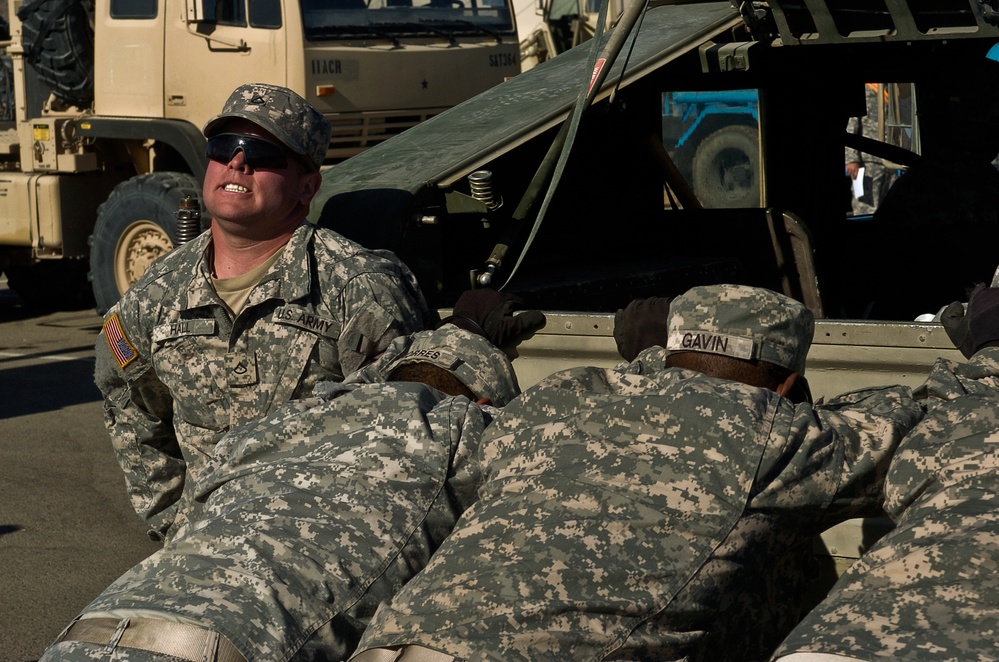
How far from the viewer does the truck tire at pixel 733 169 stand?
6.25 m

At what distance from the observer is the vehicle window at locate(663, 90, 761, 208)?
247 inches

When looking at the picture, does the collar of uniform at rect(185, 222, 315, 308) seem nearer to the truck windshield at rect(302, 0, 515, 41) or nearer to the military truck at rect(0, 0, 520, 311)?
the military truck at rect(0, 0, 520, 311)

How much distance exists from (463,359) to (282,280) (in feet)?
2.05

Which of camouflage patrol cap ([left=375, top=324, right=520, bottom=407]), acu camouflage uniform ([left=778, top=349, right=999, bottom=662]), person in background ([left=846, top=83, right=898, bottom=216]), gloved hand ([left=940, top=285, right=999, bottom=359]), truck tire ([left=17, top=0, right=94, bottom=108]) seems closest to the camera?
acu camouflage uniform ([left=778, top=349, right=999, bottom=662])

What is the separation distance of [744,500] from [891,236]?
4156 mm

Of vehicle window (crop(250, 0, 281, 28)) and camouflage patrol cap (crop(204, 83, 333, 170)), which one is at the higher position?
camouflage patrol cap (crop(204, 83, 333, 170))

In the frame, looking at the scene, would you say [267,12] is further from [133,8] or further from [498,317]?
[498,317]

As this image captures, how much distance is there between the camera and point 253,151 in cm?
365

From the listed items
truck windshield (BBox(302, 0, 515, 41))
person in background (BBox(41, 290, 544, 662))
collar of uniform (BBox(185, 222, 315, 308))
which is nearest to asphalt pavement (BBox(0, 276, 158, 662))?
collar of uniform (BBox(185, 222, 315, 308))

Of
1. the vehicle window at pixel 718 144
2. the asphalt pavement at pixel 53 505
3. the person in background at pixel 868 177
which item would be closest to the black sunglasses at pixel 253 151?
the asphalt pavement at pixel 53 505

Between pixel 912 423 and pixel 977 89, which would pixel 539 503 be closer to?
pixel 912 423

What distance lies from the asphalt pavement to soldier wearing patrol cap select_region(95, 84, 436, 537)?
33.8 inches

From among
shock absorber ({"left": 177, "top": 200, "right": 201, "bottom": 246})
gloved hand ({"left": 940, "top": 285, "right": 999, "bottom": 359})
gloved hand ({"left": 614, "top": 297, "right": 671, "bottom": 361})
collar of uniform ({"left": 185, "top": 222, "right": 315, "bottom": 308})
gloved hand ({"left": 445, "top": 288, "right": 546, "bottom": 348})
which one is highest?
gloved hand ({"left": 940, "top": 285, "right": 999, "bottom": 359})

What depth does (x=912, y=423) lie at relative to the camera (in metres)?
2.76
